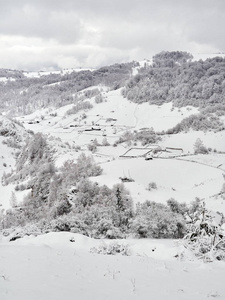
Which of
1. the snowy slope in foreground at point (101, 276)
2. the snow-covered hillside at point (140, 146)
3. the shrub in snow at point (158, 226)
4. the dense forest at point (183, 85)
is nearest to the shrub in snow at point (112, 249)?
the snowy slope in foreground at point (101, 276)

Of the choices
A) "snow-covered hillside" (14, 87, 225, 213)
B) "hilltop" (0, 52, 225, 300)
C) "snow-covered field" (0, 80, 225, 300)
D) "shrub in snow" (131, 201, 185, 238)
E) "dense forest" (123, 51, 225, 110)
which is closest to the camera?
"snow-covered field" (0, 80, 225, 300)

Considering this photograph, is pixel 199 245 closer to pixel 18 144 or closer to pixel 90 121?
pixel 18 144

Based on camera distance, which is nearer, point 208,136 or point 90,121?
point 208,136

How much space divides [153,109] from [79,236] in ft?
390

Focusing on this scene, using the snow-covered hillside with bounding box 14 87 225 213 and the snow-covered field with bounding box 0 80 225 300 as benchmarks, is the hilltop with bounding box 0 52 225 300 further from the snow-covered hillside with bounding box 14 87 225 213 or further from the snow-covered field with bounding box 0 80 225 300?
the snow-covered hillside with bounding box 14 87 225 213

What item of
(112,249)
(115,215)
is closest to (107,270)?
(112,249)

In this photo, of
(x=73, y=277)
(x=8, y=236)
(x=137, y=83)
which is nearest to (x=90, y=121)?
(x=137, y=83)

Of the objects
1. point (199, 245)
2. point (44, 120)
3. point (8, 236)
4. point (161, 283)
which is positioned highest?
point (161, 283)

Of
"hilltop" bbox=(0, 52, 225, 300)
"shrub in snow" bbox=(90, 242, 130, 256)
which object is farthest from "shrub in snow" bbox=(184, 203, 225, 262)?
"shrub in snow" bbox=(90, 242, 130, 256)

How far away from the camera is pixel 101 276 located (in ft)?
31.8

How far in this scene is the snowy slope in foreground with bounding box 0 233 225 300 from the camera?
7.73 meters

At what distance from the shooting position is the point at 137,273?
403 inches

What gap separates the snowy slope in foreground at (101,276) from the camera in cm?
773

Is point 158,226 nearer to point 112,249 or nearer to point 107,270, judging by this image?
point 112,249
